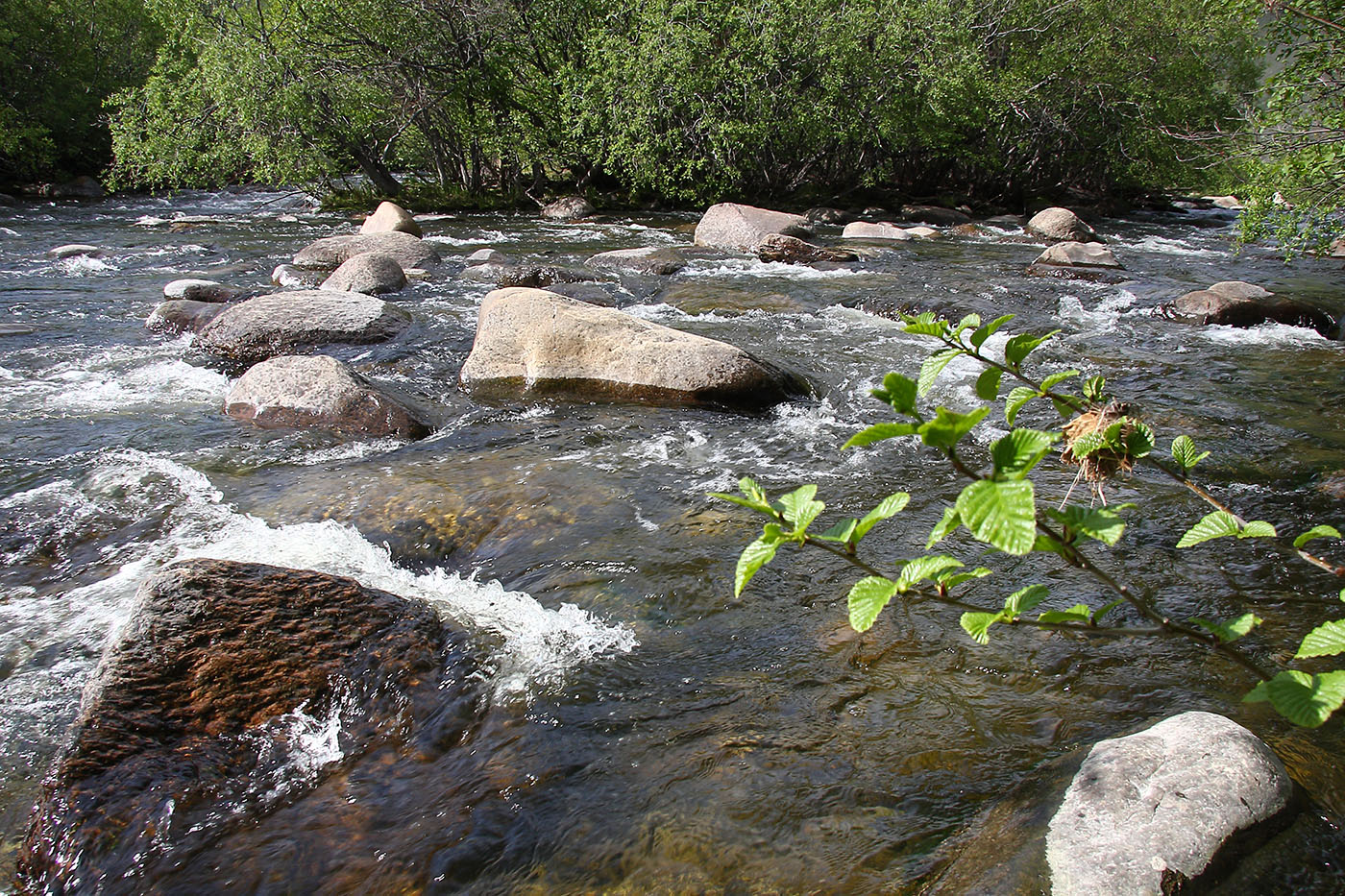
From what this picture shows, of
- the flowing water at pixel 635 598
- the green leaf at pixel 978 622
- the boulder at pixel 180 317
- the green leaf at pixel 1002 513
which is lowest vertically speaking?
the flowing water at pixel 635 598

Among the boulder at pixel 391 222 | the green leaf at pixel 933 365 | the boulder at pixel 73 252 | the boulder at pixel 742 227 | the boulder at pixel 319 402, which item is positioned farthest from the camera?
the boulder at pixel 391 222

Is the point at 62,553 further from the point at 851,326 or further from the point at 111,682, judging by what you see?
the point at 851,326

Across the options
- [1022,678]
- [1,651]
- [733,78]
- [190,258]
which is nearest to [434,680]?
[1,651]

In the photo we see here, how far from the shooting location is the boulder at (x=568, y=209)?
20234mm

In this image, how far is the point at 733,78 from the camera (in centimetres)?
1920

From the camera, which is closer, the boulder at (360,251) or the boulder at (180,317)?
the boulder at (180,317)

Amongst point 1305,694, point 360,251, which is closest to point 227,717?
point 1305,694

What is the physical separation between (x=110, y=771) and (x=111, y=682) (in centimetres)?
35

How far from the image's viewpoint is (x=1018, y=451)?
50.6 inches

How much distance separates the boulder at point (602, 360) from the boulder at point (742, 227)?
→ 25.9ft

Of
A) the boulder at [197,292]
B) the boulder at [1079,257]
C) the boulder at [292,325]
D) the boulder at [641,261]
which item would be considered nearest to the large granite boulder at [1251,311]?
the boulder at [1079,257]

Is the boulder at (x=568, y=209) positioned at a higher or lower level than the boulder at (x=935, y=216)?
higher

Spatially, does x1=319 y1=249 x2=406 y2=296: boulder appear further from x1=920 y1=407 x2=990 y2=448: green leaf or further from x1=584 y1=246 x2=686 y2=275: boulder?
x1=920 y1=407 x2=990 y2=448: green leaf

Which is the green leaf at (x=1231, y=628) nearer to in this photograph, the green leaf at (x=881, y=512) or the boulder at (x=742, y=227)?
the green leaf at (x=881, y=512)
